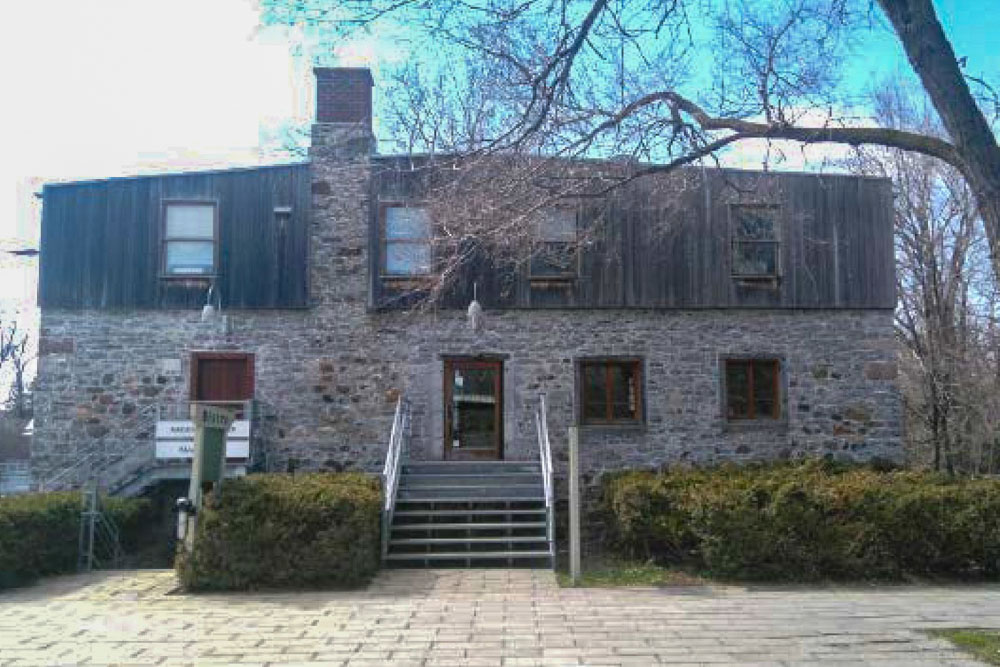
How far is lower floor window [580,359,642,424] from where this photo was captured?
52.4 ft

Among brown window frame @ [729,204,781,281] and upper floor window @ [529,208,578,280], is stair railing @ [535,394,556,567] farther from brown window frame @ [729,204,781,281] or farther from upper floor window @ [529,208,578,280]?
brown window frame @ [729,204,781,281]

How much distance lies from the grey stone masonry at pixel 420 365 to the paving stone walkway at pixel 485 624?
5.38 metres

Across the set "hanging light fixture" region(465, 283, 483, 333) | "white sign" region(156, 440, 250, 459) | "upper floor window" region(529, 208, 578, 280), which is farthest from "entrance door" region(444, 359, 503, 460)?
"white sign" region(156, 440, 250, 459)

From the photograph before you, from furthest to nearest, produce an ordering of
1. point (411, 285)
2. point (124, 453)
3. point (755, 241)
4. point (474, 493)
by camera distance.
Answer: point (755, 241)
point (411, 285)
point (124, 453)
point (474, 493)

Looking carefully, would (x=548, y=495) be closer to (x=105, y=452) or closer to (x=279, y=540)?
(x=279, y=540)

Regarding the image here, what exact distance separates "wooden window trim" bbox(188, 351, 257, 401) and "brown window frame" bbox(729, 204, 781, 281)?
847 cm

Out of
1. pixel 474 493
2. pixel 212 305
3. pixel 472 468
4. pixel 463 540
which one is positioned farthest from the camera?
pixel 212 305

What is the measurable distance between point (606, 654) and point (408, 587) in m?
3.75

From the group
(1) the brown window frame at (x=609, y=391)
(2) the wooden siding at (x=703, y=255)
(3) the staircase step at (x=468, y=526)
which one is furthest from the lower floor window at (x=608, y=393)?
(3) the staircase step at (x=468, y=526)

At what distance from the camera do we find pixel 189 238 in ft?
52.2

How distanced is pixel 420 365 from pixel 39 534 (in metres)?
6.67

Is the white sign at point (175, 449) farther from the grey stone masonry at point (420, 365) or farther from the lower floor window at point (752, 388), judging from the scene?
the lower floor window at point (752, 388)

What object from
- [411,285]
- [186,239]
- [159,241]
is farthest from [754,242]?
[159,241]

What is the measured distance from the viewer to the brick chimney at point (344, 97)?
1609 cm
